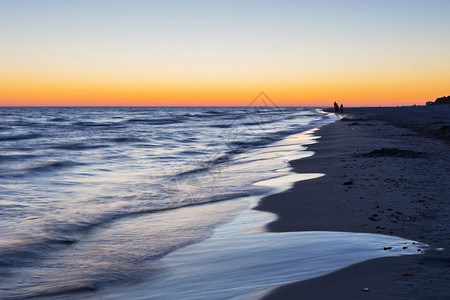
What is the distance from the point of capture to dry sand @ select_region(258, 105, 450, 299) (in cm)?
383

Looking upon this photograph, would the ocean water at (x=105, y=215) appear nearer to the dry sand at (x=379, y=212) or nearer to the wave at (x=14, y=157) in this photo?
the dry sand at (x=379, y=212)

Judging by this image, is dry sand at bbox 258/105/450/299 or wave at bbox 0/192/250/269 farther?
wave at bbox 0/192/250/269

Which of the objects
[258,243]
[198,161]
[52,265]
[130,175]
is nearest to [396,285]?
[258,243]

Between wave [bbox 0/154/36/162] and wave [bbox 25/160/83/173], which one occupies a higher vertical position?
wave [bbox 0/154/36/162]

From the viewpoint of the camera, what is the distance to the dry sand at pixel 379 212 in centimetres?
383

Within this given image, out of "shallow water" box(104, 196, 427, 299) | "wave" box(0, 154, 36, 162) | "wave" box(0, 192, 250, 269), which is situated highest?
"wave" box(0, 154, 36, 162)

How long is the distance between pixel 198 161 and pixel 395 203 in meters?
13.2

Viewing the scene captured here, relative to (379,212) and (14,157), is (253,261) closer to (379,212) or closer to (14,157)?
(379,212)

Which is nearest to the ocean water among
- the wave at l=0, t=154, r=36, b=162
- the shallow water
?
the shallow water

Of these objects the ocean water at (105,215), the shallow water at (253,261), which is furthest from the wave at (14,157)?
the shallow water at (253,261)

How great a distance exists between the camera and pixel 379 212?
6836 millimetres

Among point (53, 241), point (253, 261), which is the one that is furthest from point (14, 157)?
point (253, 261)

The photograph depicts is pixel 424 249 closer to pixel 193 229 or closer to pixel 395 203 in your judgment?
pixel 395 203

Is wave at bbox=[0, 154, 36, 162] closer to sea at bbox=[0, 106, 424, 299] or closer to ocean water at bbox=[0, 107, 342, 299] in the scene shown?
ocean water at bbox=[0, 107, 342, 299]
